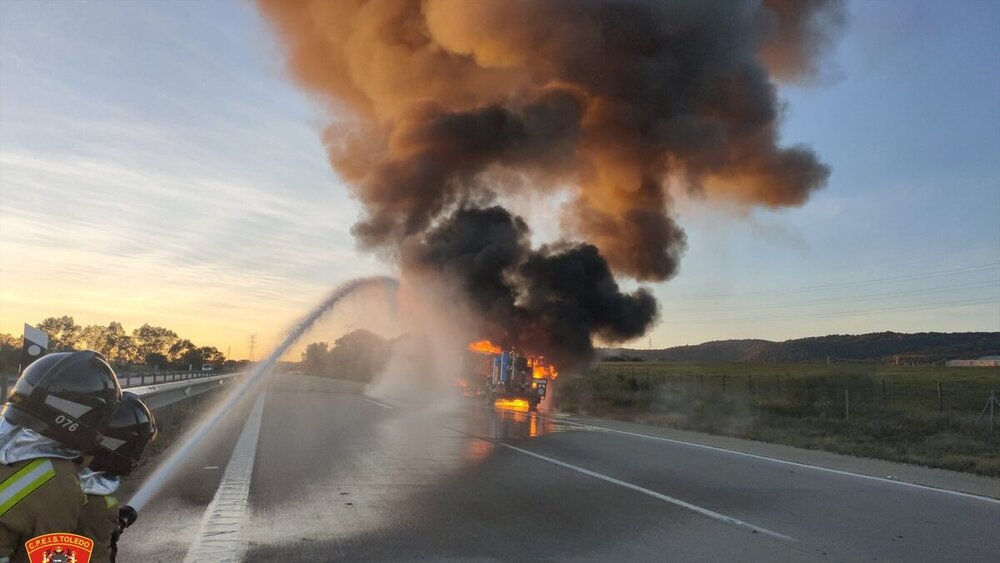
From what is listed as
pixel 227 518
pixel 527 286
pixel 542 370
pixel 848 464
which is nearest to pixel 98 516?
pixel 227 518

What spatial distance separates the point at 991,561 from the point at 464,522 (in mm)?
4055

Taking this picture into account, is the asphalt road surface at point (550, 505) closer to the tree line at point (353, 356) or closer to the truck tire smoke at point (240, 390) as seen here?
the truck tire smoke at point (240, 390)

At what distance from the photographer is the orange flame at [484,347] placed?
27.8 m

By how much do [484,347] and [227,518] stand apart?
21.7 m

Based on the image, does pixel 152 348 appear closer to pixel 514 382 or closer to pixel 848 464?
pixel 514 382

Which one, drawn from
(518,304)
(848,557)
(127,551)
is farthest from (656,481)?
(518,304)

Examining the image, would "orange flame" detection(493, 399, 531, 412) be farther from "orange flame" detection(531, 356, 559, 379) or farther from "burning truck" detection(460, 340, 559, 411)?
"orange flame" detection(531, 356, 559, 379)

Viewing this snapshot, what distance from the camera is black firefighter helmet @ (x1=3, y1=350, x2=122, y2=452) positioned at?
2.14 m

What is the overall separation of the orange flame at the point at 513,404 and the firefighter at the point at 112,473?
22.1 meters

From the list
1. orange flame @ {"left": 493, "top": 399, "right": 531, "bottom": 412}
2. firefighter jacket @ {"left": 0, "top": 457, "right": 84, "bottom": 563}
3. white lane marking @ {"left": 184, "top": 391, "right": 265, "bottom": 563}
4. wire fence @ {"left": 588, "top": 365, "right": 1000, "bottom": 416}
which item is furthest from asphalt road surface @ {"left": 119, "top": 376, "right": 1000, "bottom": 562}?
orange flame @ {"left": 493, "top": 399, "right": 531, "bottom": 412}

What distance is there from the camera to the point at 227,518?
6.54 m

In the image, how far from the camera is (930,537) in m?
6.24

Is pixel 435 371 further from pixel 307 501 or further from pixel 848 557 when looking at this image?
pixel 848 557

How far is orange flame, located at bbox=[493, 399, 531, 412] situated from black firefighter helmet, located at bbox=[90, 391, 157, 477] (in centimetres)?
2212
